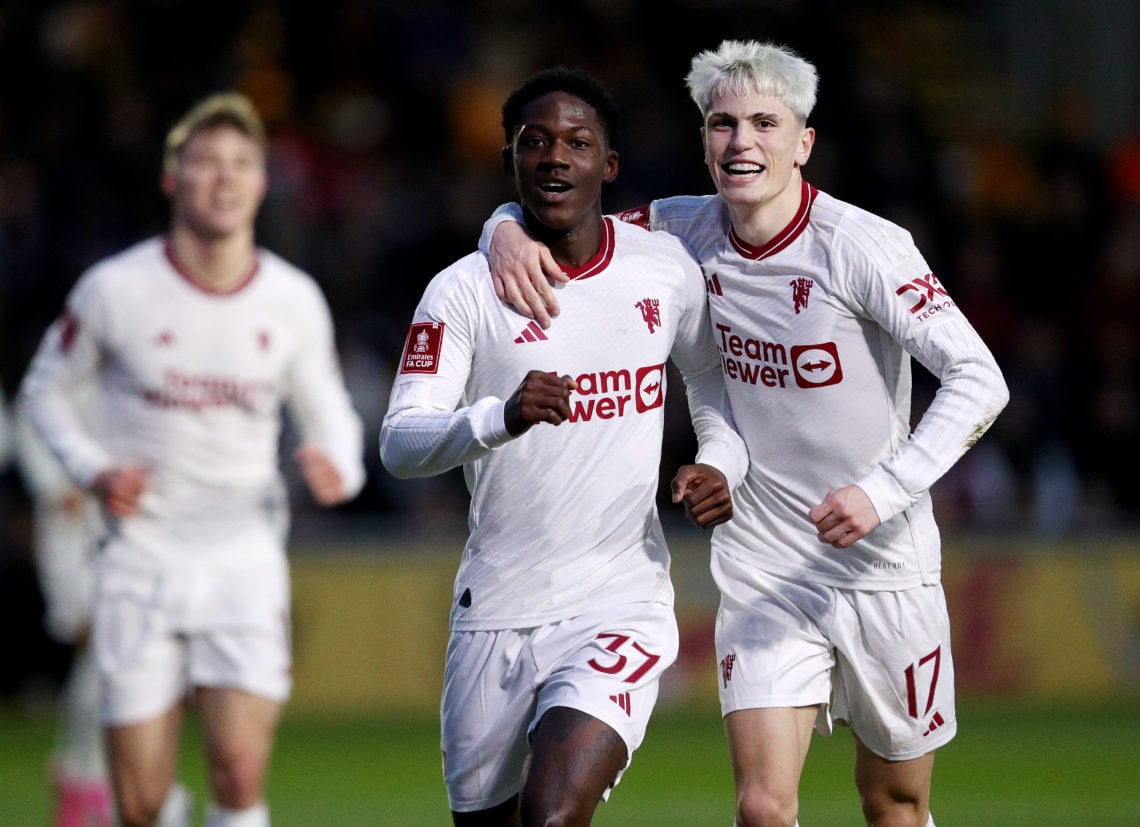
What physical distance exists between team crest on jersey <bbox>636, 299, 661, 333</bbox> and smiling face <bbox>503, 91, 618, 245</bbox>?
29 cm

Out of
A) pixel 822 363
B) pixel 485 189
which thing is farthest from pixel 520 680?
pixel 485 189

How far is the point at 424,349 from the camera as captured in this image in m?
5.11

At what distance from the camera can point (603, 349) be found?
5.23 metres

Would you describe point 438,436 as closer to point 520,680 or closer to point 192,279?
point 520,680

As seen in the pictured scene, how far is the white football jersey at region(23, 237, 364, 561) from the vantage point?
666 centimetres

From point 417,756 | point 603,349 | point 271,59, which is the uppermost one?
point 271,59

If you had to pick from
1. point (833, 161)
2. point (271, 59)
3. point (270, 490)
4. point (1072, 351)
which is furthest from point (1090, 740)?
point (271, 59)

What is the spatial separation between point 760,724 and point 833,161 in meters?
9.48

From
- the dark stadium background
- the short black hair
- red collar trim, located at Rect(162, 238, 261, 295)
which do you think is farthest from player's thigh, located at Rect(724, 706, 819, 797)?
the dark stadium background

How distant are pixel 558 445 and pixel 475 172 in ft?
31.4

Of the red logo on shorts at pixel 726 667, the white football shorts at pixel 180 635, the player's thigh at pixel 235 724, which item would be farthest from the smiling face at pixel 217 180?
the red logo on shorts at pixel 726 667

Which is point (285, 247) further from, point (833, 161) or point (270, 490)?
point (270, 490)

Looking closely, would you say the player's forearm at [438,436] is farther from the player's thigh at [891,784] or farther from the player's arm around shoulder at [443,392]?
the player's thigh at [891,784]

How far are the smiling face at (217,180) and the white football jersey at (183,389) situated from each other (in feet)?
0.76
